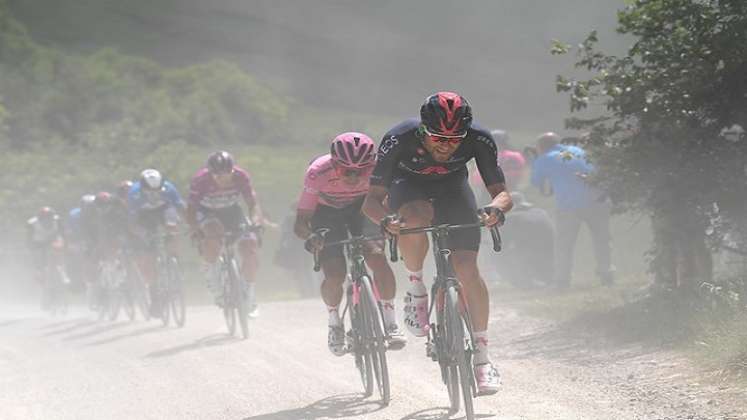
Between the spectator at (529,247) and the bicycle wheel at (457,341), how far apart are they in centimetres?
907

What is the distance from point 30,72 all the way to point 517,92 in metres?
21.3

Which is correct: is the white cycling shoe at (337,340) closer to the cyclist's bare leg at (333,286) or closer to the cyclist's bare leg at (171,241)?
the cyclist's bare leg at (333,286)

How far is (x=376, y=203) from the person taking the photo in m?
8.03

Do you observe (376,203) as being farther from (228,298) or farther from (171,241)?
(171,241)

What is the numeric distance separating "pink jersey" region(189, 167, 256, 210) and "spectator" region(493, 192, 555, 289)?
4052 mm

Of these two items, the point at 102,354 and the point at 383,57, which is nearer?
the point at 102,354

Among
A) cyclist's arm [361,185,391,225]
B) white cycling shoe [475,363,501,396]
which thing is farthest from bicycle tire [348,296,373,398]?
white cycling shoe [475,363,501,396]

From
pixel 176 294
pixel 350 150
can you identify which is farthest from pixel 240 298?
pixel 350 150

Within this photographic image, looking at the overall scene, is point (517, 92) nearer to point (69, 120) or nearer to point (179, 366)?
point (69, 120)

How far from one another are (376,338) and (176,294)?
26.3 feet

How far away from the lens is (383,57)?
6269 cm

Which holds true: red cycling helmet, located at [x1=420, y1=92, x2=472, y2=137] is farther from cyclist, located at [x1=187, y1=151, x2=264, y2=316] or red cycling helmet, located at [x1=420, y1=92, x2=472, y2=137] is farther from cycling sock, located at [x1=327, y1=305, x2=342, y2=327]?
cyclist, located at [x1=187, y1=151, x2=264, y2=316]

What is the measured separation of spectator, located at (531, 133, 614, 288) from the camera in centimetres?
1554

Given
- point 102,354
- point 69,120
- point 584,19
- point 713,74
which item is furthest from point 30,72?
point 713,74
